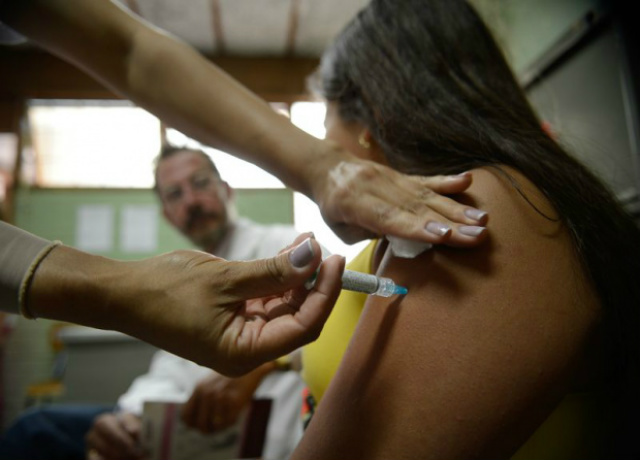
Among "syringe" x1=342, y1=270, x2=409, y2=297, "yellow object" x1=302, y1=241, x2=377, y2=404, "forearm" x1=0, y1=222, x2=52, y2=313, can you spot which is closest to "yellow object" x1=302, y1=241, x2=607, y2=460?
"yellow object" x1=302, y1=241, x2=377, y2=404

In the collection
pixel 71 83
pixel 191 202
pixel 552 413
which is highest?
pixel 71 83

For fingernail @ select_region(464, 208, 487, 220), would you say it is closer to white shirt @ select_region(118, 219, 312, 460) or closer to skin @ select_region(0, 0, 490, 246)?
skin @ select_region(0, 0, 490, 246)

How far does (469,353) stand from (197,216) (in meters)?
1.60

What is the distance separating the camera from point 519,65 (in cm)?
228

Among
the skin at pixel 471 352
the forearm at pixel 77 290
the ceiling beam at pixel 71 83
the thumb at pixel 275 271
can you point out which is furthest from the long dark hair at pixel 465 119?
the ceiling beam at pixel 71 83

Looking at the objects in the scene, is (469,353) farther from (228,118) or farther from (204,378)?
(204,378)

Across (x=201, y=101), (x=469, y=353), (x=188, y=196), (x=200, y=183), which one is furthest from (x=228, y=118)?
(x=188, y=196)

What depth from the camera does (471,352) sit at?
0.48 meters

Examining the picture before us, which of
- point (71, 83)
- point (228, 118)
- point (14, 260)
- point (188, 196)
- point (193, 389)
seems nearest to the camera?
point (14, 260)

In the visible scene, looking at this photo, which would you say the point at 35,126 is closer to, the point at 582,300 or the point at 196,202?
the point at 196,202

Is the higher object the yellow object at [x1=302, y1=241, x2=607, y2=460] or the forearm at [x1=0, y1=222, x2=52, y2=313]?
the forearm at [x1=0, y1=222, x2=52, y2=313]

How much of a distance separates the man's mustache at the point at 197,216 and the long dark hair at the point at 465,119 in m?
1.11

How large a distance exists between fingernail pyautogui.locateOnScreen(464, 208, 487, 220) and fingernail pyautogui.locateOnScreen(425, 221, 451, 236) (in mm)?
28

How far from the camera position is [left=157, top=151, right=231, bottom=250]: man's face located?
1.76 m
